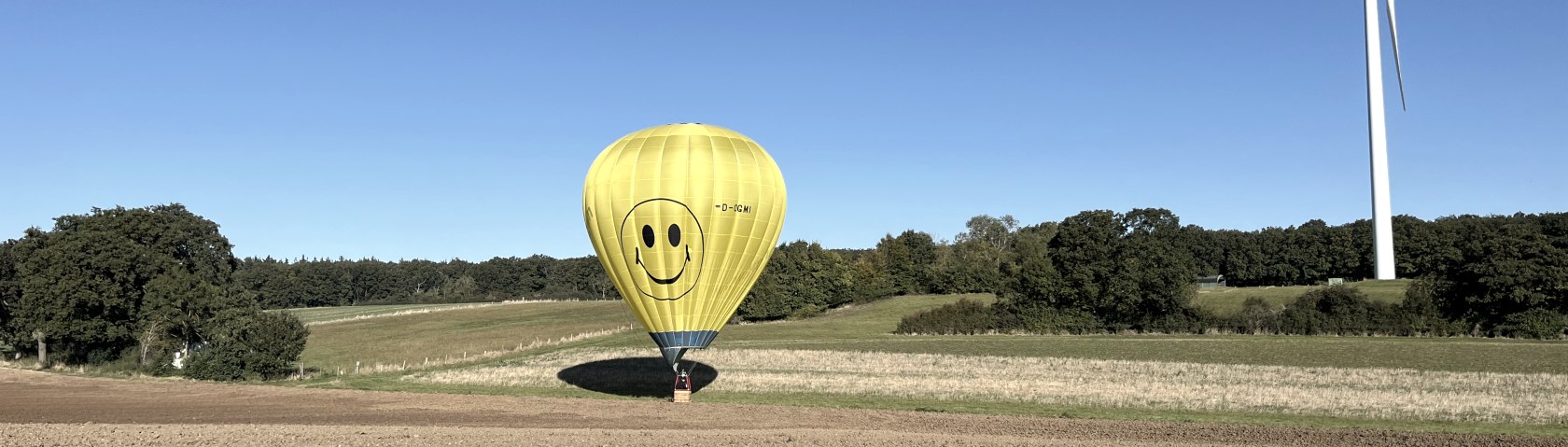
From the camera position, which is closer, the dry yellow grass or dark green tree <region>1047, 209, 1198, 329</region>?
the dry yellow grass

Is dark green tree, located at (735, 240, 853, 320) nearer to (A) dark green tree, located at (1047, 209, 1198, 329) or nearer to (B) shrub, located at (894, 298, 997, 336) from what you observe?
(B) shrub, located at (894, 298, 997, 336)

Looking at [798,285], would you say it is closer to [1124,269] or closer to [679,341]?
[1124,269]

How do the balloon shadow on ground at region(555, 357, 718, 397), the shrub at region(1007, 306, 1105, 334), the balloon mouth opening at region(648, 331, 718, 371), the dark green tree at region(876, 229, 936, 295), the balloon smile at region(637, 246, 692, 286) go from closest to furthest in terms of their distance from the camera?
the balloon smile at region(637, 246, 692, 286)
the balloon mouth opening at region(648, 331, 718, 371)
the balloon shadow on ground at region(555, 357, 718, 397)
the shrub at region(1007, 306, 1105, 334)
the dark green tree at region(876, 229, 936, 295)

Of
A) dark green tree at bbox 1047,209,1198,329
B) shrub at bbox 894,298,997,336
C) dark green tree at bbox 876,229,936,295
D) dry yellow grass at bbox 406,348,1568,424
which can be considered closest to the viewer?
dry yellow grass at bbox 406,348,1568,424

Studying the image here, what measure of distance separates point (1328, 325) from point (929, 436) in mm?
44120

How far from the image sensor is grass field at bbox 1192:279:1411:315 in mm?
75625

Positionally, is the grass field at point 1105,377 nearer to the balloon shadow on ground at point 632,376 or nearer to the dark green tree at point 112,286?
the balloon shadow on ground at point 632,376

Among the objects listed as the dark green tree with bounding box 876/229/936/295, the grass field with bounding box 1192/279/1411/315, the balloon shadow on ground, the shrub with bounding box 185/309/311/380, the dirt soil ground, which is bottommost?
the dirt soil ground

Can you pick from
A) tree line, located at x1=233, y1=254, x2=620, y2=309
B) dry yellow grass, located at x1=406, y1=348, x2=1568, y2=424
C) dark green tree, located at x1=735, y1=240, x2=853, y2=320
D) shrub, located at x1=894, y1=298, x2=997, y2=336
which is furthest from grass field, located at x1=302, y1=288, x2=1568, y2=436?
tree line, located at x1=233, y1=254, x2=620, y2=309

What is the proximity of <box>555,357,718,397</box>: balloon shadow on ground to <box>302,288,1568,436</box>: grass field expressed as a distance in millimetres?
102

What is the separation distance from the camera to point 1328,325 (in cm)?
6397

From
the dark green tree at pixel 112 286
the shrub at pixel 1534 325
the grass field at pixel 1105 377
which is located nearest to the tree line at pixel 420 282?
the dark green tree at pixel 112 286

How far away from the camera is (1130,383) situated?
134ft

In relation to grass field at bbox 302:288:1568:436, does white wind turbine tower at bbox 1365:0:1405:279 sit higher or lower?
higher
